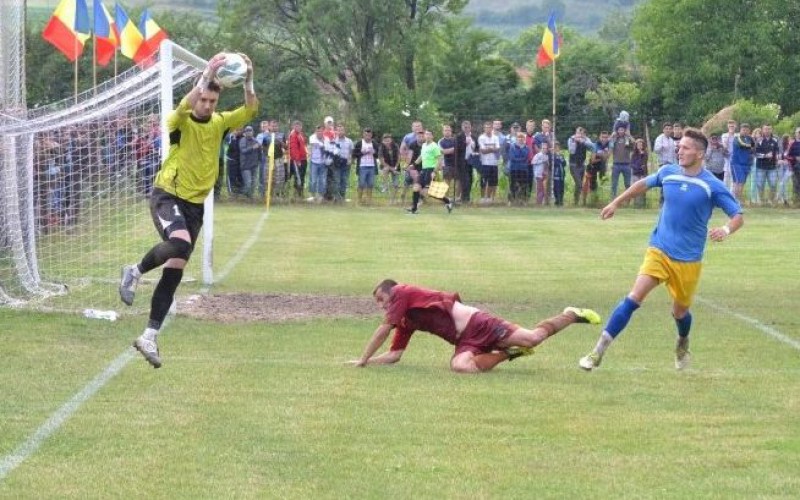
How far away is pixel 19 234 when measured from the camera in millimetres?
16312

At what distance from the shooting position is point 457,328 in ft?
38.8

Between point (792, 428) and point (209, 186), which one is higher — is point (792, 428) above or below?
below

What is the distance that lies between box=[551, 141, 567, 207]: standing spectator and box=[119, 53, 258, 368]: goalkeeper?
25.3 m

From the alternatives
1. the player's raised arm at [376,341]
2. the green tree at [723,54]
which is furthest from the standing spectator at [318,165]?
the player's raised arm at [376,341]

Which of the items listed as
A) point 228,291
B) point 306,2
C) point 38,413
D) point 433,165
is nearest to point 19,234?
point 228,291

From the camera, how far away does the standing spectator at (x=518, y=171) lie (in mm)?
35875

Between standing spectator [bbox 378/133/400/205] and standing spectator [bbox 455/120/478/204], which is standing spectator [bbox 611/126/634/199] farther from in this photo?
standing spectator [bbox 378/133/400/205]

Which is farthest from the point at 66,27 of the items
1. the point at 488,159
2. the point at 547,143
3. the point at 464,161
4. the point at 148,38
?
the point at 547,143

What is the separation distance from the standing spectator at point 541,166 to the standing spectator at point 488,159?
0.95 meters

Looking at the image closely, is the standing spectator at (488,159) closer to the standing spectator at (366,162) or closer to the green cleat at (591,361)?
the standing spectator at (366,162)

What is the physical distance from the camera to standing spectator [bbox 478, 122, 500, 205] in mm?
35562

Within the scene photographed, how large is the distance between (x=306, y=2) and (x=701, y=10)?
14.3 meters

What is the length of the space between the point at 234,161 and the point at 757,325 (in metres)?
22.3

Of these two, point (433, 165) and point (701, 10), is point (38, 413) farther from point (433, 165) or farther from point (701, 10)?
point (701, 10)
